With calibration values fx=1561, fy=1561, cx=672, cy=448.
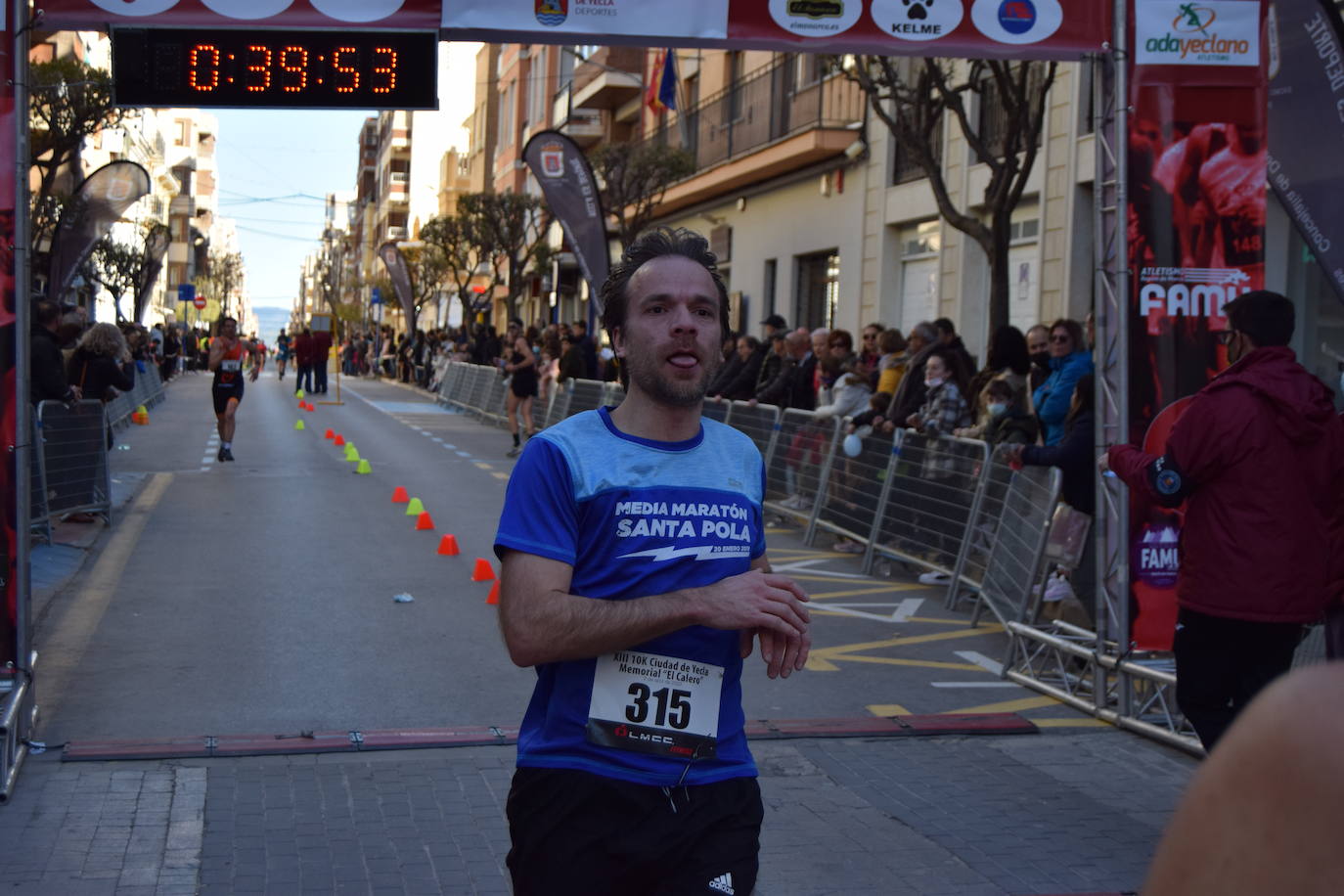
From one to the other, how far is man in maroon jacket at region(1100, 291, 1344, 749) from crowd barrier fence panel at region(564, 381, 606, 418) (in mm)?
16056

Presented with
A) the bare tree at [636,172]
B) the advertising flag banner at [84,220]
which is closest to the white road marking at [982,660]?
the advertising flag banner at [84,220]

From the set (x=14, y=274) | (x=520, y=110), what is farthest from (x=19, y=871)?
(x=520, y=110)

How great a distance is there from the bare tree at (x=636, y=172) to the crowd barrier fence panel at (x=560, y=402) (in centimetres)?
796

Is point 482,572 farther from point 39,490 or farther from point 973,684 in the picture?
point 973,684

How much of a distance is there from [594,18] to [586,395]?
1526cm

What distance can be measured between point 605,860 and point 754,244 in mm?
28940

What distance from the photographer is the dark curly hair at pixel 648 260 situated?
2.95 meters

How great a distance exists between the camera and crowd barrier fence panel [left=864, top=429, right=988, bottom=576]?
34.6 ft

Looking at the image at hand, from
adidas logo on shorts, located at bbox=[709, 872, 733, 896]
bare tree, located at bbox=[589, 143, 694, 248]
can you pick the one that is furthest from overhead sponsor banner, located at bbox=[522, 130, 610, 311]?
adidas logo on shorts, located at bbox=[709, 872, 733, 896]

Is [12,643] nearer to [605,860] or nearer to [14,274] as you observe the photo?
[14,274]

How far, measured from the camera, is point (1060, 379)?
10.1m

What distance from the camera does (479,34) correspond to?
696 centimetres

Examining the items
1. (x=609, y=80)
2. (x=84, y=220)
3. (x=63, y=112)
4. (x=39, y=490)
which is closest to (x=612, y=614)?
(x=39, y=490)

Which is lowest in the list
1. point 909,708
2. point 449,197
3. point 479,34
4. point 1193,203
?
point 909,708
